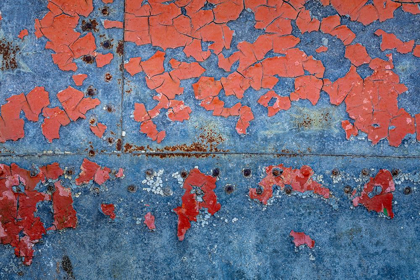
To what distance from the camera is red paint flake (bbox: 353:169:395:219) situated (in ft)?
5.93

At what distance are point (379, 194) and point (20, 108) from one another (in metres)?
1.80

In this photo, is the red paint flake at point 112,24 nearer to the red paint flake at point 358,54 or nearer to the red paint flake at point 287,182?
the red paint flake at point 287,182

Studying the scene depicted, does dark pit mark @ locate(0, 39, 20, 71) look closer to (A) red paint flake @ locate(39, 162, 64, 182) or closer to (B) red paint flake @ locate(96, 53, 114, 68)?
(B) red paint flake @ locate(96, 53, 114, 68)

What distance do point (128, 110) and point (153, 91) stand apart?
0.15 m

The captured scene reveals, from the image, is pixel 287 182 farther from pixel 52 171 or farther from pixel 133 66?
pixel 52 171

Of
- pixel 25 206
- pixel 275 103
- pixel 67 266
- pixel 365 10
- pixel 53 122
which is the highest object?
pixel 365 10

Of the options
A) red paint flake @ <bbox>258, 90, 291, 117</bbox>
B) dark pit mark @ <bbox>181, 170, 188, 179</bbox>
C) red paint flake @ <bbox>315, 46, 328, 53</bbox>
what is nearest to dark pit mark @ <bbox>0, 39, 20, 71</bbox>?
dark pit mark @ <bbox>181, 170, 188, 179</bbox>

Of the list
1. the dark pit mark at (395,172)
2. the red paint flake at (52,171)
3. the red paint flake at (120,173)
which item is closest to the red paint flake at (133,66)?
the red paint flake at (120,173)

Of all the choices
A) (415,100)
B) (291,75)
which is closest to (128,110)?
(291,75)

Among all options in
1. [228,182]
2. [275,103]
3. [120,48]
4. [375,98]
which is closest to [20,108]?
[120,48]

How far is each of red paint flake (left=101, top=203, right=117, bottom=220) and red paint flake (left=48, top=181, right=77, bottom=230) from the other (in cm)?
14

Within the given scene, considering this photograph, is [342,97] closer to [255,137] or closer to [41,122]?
[255,137]

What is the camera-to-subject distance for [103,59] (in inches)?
69.9

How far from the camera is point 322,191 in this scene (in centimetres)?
182
